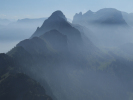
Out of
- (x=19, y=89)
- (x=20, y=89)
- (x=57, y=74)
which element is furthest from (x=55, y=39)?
(x=19, y=89)

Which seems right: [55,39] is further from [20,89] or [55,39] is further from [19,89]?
[19,89]

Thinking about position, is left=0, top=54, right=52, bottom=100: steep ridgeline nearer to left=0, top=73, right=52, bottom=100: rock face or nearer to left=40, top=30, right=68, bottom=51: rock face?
left=0, top=73, right=52, bottom=100: rock face

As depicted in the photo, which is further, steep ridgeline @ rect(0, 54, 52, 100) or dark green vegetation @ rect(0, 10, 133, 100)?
dark green vegetation @ rect(0, 10, 133, 100)

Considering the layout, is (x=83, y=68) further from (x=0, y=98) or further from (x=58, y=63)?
(x=0, y=98)

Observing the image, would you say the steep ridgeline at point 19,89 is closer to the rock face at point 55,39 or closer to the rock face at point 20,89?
the rock face at point 20,89

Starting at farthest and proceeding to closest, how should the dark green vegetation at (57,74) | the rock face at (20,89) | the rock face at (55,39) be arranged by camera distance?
the rock face at (55,39), the dark green vegetation at (57,74), the rock face at (20,89)

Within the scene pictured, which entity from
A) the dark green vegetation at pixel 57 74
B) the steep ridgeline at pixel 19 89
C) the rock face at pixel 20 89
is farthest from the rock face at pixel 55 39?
the rock face at pixel 20 89

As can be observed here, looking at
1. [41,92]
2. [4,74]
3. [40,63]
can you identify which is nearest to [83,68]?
[40,63]

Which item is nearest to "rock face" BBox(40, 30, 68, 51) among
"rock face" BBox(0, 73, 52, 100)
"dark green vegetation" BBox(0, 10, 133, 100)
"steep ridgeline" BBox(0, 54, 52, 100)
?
"dark green vegetation" BBox(0, 10, 133, 100)
